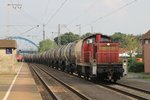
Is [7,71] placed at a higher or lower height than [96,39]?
lower

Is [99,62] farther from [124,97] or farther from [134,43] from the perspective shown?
[134,43]

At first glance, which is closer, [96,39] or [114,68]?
[114,68]

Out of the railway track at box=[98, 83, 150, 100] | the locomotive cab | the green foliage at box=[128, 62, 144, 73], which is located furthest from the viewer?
the green foliage at box=[128, 62, 144, 73]

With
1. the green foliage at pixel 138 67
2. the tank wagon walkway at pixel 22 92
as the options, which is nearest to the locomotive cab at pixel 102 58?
the tank wagon walkway at pixel 22 92

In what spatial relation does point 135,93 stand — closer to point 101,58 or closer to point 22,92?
point 22,92

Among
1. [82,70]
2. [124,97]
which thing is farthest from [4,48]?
[124,97]

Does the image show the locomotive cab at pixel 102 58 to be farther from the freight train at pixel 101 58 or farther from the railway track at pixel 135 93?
the railway track at pixel 135 93

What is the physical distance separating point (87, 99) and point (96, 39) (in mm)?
13219

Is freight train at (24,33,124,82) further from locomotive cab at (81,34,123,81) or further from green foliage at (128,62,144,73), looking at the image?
green foliage at (128,62,144,73)

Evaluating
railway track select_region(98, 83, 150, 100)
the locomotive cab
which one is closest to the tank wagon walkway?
the locomotive cab

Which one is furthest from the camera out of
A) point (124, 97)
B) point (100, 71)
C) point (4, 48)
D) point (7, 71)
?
point (4, 48)

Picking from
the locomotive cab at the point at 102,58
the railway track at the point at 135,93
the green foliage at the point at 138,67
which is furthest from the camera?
the green foliage at the point at 138,67

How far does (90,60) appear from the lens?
98.7 feet

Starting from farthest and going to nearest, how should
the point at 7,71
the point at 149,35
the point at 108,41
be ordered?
the point at 149,35, the point at 7,71, the point at 108,41
